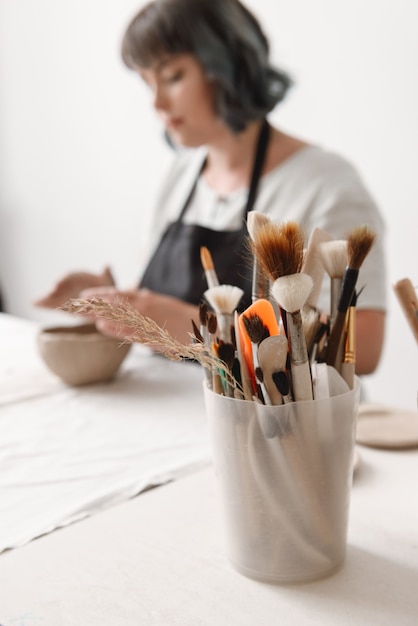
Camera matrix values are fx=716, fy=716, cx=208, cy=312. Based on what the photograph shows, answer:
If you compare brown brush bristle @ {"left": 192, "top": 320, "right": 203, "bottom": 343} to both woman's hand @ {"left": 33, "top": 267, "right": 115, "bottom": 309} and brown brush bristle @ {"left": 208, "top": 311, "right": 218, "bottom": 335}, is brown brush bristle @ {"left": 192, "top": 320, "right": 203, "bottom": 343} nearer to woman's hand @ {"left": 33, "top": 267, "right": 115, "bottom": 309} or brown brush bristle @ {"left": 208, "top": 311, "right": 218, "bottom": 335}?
brown brush bristle @ {"left": 208, "top": 311, "right": 218, "bottom": 335}

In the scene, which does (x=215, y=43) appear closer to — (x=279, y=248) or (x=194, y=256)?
(x=194, y=256)

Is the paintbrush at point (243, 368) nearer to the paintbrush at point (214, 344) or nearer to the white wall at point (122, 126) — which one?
the paintbrush at point (214, 344)

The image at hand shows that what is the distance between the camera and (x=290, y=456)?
46 centimetres

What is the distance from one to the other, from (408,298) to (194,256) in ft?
2.20

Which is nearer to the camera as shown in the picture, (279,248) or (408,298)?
(279,248)

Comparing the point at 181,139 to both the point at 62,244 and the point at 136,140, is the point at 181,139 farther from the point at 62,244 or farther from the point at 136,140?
the point at 62,244

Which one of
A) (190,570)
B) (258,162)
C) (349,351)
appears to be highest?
(258,162)

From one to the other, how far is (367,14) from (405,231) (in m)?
0.51

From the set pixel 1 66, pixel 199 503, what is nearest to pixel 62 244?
pixel 1 66

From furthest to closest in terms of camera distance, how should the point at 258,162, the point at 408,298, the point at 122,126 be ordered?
the point at 122,126
the point at 258,162
the point at 408,298

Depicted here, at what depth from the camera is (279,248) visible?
43cm

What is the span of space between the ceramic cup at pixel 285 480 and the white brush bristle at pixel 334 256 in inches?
3.6

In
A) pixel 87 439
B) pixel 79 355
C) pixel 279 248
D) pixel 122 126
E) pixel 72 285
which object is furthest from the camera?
pixel 122 126

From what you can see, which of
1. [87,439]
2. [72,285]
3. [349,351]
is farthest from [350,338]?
[72,285]
